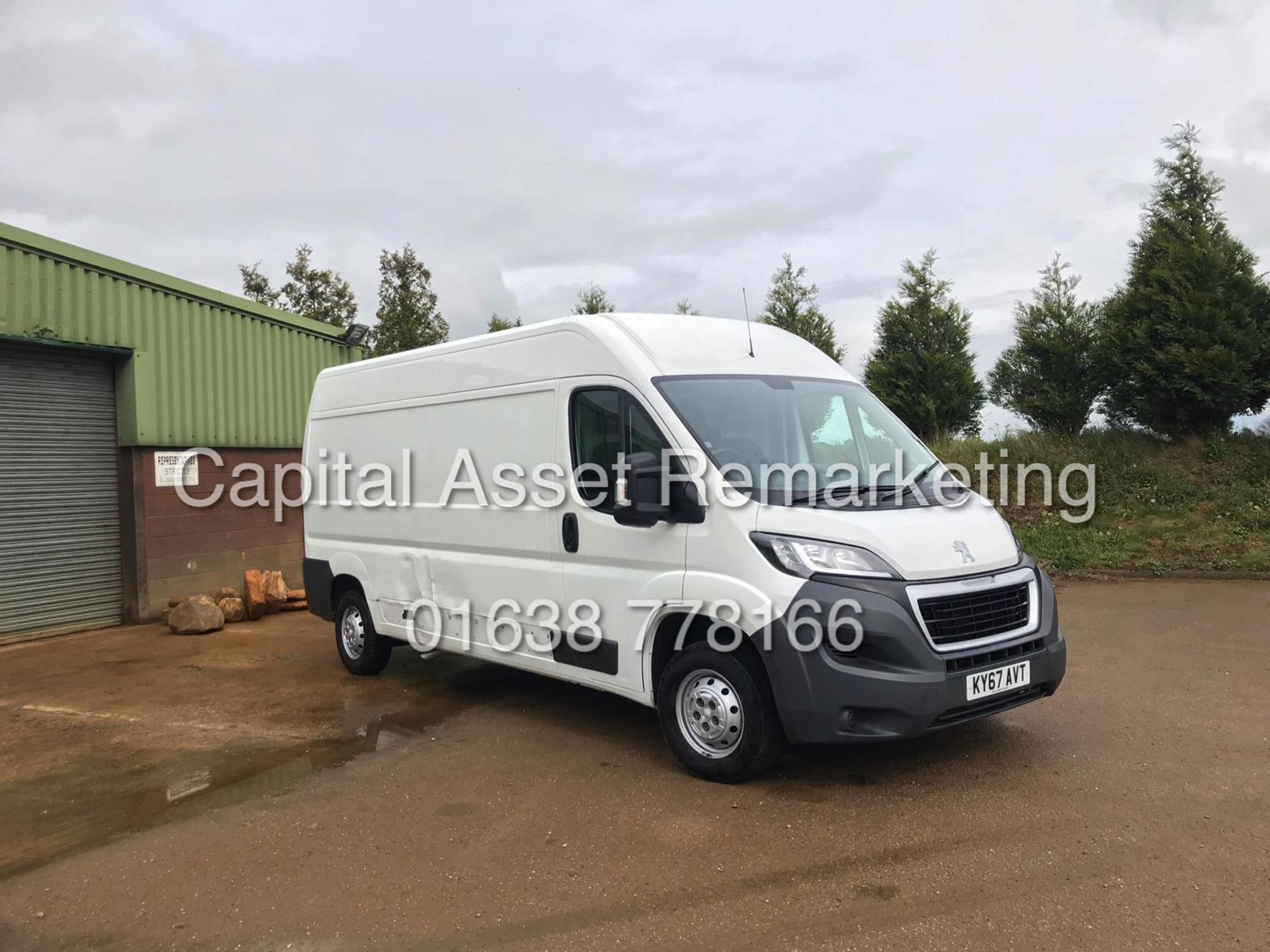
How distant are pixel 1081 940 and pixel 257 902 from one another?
306 centimetres

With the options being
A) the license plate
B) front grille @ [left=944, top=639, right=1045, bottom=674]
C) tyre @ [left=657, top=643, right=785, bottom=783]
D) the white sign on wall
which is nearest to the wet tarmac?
tyre @ [left=657, top=643, right=785, bottom=783]

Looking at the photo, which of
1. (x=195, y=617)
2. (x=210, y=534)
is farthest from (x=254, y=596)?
(x=210, y=534)

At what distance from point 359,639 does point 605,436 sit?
139 inches

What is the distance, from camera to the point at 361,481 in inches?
285

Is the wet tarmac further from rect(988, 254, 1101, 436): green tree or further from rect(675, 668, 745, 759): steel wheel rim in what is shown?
rect(988, 254, 1101, 436): green tree

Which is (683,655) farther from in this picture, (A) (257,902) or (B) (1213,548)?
(B) (1213,548)

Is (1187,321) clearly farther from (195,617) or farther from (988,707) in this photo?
(195,617)

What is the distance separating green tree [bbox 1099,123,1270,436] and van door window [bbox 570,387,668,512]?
1125 centimetres

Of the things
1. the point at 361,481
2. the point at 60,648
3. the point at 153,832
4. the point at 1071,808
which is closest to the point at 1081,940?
the point at 1071,808

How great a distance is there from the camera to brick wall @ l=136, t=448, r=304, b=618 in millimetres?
10438

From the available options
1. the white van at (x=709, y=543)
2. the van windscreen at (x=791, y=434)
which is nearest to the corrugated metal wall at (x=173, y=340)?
the white van at (x=709, y=543)

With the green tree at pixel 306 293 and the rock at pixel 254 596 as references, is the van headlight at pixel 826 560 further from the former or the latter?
the green tree at pixel 306 293

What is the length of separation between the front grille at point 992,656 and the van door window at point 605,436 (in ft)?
5.83

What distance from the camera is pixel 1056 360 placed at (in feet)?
48.9
